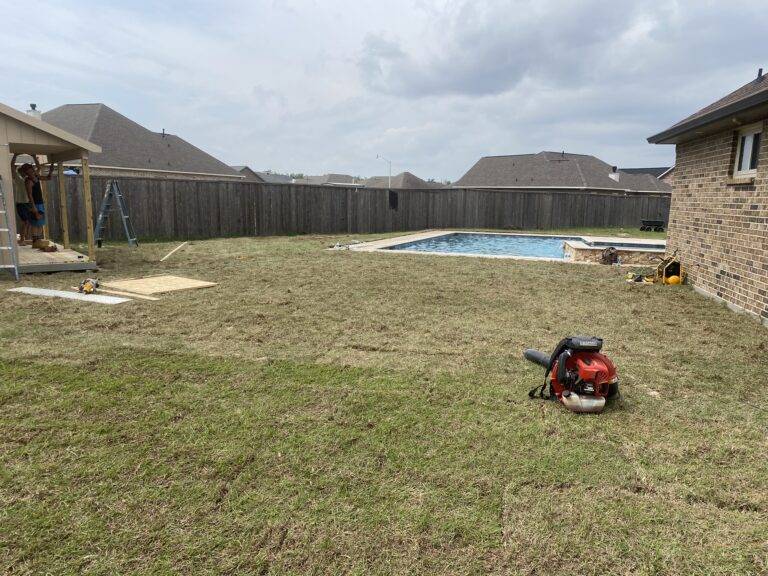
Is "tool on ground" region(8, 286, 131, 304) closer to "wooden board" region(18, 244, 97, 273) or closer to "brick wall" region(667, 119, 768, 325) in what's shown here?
"wooden board" region(18, 244, 97, 273)

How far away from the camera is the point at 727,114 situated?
6.12m

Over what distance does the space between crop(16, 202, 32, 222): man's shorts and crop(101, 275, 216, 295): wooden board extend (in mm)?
4631

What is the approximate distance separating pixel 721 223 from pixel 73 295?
30.8 ft

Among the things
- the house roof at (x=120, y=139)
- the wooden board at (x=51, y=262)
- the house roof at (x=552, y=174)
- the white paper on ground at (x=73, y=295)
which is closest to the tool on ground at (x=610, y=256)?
the white paper on ground at (x=73, y=295)

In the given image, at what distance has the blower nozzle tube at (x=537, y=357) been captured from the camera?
4.01 meters

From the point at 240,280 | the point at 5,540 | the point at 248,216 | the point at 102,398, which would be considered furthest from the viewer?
the point at 248,216

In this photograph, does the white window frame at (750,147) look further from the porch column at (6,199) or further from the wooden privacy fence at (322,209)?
the wooden privacy fence at (322,209)

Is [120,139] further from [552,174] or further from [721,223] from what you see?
[552,174]

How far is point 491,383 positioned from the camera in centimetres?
372

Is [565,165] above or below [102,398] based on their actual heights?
above

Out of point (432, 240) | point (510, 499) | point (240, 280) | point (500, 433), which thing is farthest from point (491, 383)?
point (432, 240)

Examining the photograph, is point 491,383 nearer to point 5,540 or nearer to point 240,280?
point 5,540

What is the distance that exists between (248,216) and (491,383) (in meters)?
15.2

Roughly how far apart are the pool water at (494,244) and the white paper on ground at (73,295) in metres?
8.78
